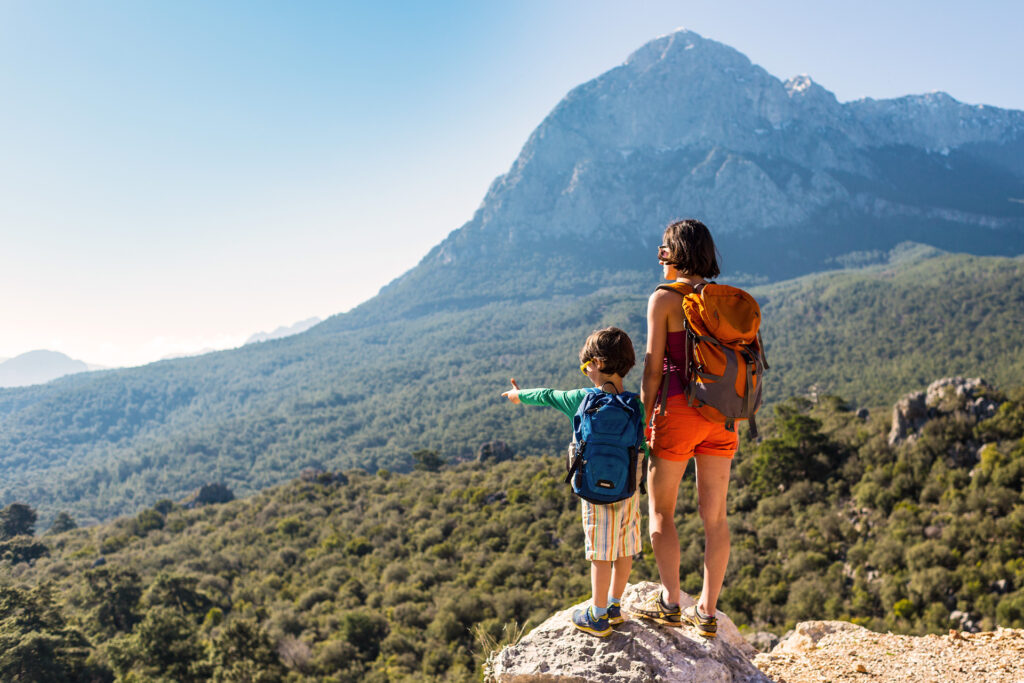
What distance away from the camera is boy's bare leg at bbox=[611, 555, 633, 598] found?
2955mm

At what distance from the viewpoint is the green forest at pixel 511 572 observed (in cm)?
1266

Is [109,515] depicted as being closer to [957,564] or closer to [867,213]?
[957,564]

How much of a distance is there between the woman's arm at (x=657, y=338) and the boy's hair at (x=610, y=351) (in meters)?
0.11

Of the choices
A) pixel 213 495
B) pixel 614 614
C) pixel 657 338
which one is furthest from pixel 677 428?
pixel 213 495

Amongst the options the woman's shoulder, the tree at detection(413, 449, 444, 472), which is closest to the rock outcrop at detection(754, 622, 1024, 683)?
the woman's shoulder

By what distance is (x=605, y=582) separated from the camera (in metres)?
3.04

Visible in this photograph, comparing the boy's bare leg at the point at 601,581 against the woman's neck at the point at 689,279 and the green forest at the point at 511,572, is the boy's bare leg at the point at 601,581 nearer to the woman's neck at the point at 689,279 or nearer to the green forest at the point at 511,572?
the green forest at the point at 511,572

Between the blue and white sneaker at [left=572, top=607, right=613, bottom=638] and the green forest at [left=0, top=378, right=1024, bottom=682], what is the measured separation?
92 centimetres

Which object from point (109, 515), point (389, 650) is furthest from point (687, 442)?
point (109, 515)

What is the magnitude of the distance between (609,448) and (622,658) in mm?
1330

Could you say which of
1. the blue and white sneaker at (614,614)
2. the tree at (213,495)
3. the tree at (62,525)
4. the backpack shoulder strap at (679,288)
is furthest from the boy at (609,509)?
the tree at (213,495)

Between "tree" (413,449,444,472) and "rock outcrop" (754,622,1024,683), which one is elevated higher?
"rock outcrop" (754,622,1024,683)

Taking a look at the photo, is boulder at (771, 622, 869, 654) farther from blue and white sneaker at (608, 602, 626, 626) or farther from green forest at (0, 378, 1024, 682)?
green forest at (0, 378, 1024, 682)

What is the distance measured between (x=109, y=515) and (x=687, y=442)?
96.2 m
